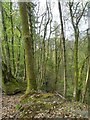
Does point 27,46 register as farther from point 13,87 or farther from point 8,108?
point 13,87

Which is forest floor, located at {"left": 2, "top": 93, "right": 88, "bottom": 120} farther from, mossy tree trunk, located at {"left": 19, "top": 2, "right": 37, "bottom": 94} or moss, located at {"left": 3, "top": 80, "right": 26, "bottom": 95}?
moss, located at {"left": 3, "top": 80, "right": 26, "bottom": 95}

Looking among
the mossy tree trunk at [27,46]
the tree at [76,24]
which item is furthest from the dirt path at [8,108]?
the tree at [76,24]

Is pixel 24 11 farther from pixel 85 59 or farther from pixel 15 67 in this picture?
pixel 15 67

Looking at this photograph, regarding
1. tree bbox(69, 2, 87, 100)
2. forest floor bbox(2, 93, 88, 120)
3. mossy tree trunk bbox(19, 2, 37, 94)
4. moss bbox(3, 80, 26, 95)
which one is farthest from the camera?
tree bbox(69, 2, 87, 100)

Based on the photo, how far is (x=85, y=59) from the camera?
3.97 meters

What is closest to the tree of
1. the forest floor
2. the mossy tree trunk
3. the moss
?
the moss

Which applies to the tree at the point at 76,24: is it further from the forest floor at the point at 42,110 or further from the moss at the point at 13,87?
the forest floor at the point at 42,110

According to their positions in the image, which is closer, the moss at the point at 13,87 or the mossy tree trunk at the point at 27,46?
the mossy tree trunk at the point at 27,46

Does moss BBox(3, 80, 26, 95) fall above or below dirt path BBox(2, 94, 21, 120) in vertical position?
above

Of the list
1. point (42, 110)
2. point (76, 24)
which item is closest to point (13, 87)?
point (42, 110)

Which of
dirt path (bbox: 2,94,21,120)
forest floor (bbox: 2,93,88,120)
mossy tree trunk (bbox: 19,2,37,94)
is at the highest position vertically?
mossy tree trunk (bbox: 19,2,37,94)

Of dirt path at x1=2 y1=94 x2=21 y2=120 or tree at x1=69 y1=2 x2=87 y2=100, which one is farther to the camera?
tree at x1=69 y1=2 x2=87 y2=100

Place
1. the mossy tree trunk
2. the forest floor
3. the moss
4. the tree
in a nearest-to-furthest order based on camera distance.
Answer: the forest floor
the mossy tree trunk
the moss
the tree

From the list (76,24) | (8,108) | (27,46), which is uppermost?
(76,24)
